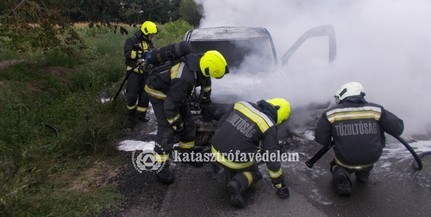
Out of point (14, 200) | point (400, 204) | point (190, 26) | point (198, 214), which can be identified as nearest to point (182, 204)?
point (198, 214)

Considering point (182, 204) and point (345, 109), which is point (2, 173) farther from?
point (345, 109)

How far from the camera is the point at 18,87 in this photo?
6.80 meters

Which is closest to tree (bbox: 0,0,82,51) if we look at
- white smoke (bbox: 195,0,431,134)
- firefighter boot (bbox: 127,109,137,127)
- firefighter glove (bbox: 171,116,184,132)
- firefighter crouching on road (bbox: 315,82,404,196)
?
firefighter boot (bbox: 127,109,137,127)

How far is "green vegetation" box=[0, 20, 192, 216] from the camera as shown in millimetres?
3838

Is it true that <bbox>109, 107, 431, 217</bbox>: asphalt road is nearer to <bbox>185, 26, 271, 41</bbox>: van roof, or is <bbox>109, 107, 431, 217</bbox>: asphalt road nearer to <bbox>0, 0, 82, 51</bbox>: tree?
<bbox>185, 26, 271, 41</bbox>: van roof

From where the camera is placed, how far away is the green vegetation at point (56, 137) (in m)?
3.84

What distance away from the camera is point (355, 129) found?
13.0ft

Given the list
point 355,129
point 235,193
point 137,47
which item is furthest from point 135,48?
point 355,129

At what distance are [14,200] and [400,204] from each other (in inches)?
150

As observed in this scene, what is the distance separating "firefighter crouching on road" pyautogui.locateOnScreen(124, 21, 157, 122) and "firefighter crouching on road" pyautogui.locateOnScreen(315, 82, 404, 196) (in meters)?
3.41

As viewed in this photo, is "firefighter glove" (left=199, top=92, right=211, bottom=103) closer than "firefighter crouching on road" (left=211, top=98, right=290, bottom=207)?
No

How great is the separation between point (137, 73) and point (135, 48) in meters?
0.45

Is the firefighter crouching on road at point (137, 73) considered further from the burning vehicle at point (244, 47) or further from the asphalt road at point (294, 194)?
the asphalt road at point (294, 194)

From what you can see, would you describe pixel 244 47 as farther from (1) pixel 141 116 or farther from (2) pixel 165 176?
(2) pixel 165 176
